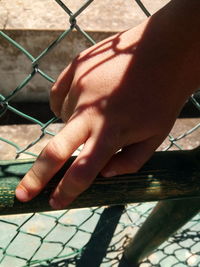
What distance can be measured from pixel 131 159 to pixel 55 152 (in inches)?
5.1

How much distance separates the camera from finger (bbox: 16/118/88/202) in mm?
515

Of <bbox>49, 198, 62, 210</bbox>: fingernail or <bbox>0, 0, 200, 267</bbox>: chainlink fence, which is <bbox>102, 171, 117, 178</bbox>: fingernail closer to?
<bbox>49, 198, 62, 210</bbox>: fingernail

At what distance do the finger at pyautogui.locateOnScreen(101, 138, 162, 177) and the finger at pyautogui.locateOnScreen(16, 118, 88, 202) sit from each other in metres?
0.06

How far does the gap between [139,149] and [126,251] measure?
0.75 m

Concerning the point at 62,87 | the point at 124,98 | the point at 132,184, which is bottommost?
the point at 132,184

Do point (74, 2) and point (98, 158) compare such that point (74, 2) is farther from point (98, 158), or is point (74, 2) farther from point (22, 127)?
point (98, 158)

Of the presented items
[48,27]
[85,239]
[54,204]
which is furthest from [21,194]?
[48,27]

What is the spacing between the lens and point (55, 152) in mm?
540

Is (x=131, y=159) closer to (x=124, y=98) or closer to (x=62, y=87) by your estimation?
(x=124, y=98)

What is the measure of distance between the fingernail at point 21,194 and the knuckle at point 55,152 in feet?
0.21

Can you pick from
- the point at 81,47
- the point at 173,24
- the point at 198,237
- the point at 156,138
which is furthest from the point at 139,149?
the point at 81,47

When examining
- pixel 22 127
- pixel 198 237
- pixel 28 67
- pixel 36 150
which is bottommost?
pixel 198 237

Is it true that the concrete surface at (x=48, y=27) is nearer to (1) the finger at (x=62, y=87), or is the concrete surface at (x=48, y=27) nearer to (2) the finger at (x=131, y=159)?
(1) the finger at (x=62, y=87)

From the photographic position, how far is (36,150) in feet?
7.25
